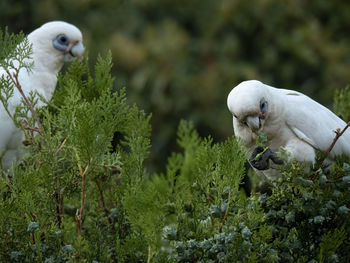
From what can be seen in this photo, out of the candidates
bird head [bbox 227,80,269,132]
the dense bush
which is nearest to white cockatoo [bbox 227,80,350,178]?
bird head [bbox 227,80,269,132]

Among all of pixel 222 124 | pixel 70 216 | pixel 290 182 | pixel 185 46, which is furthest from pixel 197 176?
pixel 185 46

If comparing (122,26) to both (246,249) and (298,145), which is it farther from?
(246,249)

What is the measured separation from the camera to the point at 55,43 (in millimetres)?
1520

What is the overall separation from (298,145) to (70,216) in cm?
52

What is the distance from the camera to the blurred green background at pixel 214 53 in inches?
118

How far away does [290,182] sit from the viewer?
86cm

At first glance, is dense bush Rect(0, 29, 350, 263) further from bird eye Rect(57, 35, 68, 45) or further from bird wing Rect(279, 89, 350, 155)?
bird eye Rect(57, 35, 68, 45)

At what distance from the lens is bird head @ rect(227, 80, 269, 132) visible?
1014 millimetres

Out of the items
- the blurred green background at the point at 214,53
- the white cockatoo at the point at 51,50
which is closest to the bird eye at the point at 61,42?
the white cockatoo at the point at 51,50

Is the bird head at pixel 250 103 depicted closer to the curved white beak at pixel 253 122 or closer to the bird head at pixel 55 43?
the curved white beak at pixel 253 122

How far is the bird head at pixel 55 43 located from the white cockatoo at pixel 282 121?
0.66 m

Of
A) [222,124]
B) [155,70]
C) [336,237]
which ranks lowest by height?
[336,237]

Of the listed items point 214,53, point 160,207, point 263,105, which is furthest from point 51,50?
point 214,53

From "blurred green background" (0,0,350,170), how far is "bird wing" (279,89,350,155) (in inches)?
67.3
